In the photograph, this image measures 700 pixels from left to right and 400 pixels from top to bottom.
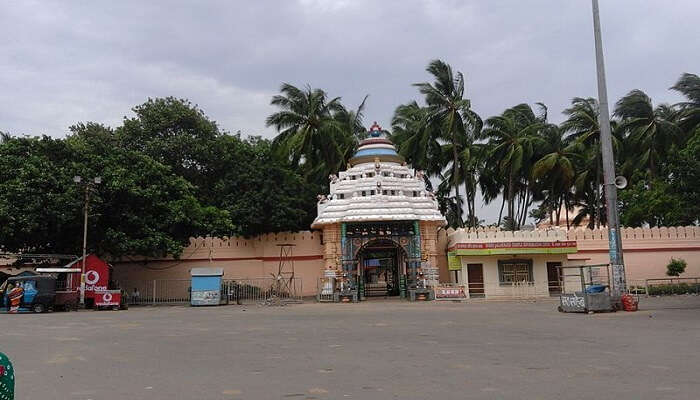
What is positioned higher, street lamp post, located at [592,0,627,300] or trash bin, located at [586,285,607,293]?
street lamp post, located at [592,0,627,300]

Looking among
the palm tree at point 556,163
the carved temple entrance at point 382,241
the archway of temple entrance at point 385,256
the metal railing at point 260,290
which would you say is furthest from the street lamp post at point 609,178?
the palm tree at point 556,163

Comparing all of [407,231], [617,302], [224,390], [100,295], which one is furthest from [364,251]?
[224,390]

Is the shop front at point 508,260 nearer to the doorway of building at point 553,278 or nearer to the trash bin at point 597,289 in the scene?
the doorway of building at point 553,278

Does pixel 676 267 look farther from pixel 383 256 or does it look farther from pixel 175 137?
pixel 175 137

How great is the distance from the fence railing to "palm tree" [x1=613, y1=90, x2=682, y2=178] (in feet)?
77.7

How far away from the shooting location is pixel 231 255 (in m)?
33.2

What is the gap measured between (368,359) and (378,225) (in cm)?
2002

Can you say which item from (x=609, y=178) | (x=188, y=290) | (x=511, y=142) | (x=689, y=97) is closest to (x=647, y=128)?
(x=689, y=97)

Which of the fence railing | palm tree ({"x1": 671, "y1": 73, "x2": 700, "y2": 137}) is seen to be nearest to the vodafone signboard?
the fence railing

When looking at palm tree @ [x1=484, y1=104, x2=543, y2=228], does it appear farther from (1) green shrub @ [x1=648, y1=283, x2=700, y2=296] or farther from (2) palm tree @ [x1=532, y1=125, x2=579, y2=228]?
(1) green shrub @ [x1=648, y1=283, x2=700, y2=296]

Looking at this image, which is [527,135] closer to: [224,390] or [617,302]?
[617,302]

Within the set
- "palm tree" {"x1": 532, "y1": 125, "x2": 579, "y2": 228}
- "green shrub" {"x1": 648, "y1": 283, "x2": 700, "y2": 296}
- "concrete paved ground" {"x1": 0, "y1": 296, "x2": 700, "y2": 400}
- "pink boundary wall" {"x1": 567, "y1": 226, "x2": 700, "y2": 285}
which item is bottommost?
"concrete paved ground" {"x1": 0, "y1": 296, "x2": 700, "y2": 400}

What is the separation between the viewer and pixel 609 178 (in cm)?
1792

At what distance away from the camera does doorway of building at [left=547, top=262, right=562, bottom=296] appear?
29.6 meters
